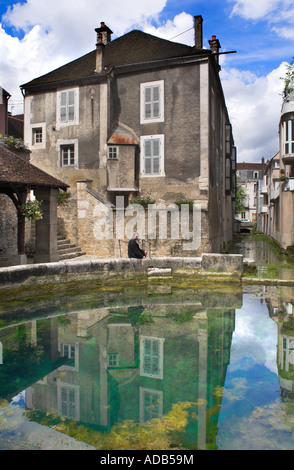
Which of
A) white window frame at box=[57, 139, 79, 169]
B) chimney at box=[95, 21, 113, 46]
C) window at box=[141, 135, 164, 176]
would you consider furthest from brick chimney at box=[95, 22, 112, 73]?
window at box=[141, 135, 164, 176]

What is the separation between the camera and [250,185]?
58.9 meters

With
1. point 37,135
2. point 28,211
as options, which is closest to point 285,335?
point 28,211

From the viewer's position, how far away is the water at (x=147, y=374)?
145 inches

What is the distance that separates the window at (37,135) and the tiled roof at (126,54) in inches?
84.0

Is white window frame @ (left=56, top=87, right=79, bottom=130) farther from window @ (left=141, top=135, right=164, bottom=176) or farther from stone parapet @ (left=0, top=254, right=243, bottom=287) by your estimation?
stone parapet @ (left=0, top=254, right=243, bottom=287)

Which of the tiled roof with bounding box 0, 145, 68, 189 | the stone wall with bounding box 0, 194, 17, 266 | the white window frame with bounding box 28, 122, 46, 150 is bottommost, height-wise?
the stone wall with bounding box 0, 194, 17, 266

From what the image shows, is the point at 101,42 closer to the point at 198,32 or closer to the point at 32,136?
the point at 198,32

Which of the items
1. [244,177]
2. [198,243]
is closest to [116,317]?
[198,243]

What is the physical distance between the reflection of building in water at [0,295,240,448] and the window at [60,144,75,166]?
1048cm

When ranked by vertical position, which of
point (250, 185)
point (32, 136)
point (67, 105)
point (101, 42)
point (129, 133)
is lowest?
point (129, 133)

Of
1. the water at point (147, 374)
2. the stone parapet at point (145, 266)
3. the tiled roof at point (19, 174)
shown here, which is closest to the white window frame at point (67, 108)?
the tiled roof at point (19, 174)

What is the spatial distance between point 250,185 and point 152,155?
151 feet

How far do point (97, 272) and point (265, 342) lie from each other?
5489mm

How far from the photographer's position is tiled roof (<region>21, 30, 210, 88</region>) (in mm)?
16000
